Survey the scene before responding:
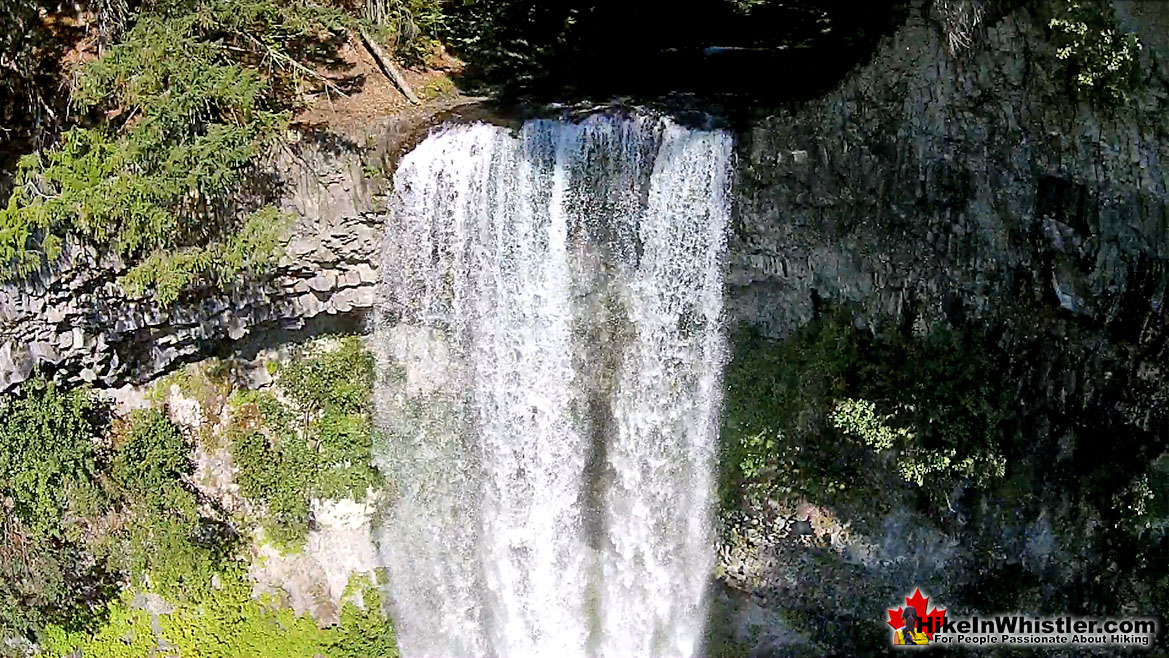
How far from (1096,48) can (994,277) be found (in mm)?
2189

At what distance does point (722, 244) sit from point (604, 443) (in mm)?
2698

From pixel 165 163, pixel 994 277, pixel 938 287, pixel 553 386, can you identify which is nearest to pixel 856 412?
pixel 938 287

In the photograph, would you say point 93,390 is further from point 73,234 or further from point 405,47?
point 405,47

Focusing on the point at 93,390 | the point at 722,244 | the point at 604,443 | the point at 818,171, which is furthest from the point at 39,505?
the point at 818,171

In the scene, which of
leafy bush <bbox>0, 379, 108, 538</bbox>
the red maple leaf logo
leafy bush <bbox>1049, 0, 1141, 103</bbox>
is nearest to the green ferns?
leafy bush <bbox>0, 379, 108, 538</bbox>

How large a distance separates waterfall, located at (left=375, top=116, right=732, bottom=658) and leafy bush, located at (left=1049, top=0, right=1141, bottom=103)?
2898 mm

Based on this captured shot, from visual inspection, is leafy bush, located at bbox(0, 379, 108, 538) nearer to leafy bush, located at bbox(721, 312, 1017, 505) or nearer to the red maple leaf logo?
leafy bush, located at bbox(721, 312, 1017, 505)

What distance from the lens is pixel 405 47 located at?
10.8 metres

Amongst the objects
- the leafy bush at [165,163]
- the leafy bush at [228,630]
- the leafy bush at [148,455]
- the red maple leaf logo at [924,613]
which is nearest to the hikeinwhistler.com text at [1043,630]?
the red maple leaf logo at [924,613]

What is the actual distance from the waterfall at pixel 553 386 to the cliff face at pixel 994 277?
2.45 feet

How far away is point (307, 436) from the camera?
1074 centimetres

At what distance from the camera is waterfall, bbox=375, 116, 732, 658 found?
29.7 ft

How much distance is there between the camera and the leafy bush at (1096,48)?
24.0 ft

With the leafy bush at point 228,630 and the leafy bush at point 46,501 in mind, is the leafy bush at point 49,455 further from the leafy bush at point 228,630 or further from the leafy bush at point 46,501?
the leafy bush at point 228,630
